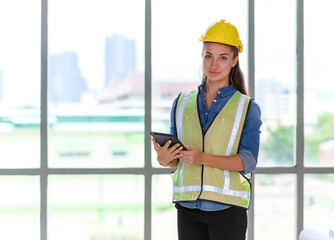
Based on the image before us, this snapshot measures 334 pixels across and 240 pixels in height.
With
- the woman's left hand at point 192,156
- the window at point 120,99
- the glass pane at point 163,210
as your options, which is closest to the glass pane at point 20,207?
the window at point 120,99

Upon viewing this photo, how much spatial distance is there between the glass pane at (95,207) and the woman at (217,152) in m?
1.13

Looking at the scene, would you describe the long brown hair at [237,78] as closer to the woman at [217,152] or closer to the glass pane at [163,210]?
the woman at [217,152]

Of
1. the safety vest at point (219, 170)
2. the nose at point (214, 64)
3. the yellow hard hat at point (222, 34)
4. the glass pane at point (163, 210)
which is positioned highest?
the yellow hard hat at point (222, 34)

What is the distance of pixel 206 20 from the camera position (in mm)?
3209

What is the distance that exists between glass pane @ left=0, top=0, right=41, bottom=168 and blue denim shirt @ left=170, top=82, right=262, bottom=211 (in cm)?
145

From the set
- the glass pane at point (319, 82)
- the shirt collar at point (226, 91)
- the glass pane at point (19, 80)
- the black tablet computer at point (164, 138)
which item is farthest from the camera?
the glass pane at point (319, 82)

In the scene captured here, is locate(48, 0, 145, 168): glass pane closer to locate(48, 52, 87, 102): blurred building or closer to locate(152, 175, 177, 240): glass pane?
locate(48, 52, 87, 102): blurred building

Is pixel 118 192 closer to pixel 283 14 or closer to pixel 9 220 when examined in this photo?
pixel 9 220

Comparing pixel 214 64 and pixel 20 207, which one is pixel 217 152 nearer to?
pixel 214 64

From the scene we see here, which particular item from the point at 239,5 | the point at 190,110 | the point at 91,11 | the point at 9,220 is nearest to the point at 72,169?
the point at 9,220

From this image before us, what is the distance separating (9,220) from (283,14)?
90.6 inches

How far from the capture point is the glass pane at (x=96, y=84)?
3172 millimetres

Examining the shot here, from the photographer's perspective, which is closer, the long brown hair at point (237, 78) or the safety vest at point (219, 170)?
the safety vest at point (219, 170)

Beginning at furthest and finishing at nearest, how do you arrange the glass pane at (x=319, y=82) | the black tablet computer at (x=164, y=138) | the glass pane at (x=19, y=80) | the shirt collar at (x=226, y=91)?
the glass pane at (x=319, y=82), the glass pane at (x=19, y=80), the shirt collar at (x=226, y=91), the black tablet computer at (x=164, y=138)
